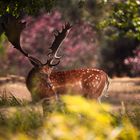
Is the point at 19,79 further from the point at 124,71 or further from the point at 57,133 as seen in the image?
the point at 57,133

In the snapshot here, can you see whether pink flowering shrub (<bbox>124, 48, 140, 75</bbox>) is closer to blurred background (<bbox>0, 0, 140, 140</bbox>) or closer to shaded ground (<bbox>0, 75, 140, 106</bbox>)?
blurred background (<bbox>0, 0, 140, 140</bbox>)

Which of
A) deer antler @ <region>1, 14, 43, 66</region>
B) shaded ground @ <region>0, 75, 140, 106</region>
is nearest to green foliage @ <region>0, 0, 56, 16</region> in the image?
deer antler @ <region>1, 14, 43, 66</region>

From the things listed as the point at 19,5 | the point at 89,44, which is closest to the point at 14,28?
the point at 19,5

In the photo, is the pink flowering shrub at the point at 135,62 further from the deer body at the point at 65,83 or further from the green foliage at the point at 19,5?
the green foliage at the point at 19,5

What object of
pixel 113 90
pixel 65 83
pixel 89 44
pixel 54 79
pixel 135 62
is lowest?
pixel 135 62

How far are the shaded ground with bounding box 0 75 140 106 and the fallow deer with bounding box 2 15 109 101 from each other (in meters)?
3.17

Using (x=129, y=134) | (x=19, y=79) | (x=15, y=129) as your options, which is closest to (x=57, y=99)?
(x=15, y=129)

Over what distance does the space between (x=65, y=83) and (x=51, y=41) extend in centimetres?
1314

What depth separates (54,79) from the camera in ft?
34.2

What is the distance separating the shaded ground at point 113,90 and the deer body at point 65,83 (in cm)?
319

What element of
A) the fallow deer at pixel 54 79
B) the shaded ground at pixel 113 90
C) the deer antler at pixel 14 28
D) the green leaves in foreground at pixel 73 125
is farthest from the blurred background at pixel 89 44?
the green leaves in foreground at pixel 73 125

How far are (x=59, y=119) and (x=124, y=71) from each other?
20.4 metres

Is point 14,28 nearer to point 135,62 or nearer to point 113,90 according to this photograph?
point 113,90

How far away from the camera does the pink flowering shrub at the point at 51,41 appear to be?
23297 millimetres
